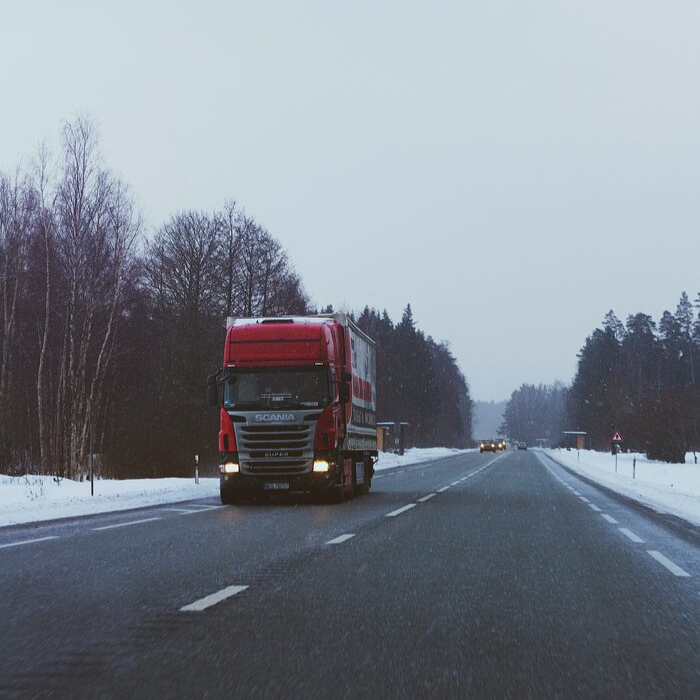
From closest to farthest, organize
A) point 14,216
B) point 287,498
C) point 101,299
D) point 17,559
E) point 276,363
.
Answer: point 17,559, point 276,363, point 287,498, point 101,299, point 14,216

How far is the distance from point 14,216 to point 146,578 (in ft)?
104

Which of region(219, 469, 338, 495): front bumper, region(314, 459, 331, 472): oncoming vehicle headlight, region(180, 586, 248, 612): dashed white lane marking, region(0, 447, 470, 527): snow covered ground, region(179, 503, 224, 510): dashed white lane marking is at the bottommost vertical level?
region(180, 586, 248, 612): dashed white lane marking

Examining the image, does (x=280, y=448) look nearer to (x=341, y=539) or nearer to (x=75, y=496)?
(x=75, y=496)

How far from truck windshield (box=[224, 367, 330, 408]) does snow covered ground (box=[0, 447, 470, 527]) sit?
312 centimetres

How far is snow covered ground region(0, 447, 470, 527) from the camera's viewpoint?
1586 centimetres

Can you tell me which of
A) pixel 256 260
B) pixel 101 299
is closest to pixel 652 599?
pixel 101 299

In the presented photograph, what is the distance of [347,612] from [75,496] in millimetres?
15068

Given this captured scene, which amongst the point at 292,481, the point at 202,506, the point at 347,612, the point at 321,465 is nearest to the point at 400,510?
the point at 321,465

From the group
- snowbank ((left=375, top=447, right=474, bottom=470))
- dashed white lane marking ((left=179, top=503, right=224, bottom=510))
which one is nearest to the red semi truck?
dashed white lane marking ((left=179, top=503, right=224, bottom=510))

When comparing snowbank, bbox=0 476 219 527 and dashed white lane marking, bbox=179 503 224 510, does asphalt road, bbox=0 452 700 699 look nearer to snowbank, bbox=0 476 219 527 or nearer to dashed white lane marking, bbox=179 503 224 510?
snowbank, bbox=0 476 219 527

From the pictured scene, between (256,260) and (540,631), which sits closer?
(540,631)

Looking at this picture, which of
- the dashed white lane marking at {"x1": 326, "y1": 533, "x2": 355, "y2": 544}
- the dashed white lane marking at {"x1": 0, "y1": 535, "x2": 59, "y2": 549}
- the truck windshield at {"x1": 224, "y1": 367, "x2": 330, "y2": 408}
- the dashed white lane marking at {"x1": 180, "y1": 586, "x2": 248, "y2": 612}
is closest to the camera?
the dashed white lane marking at {"x1": 180, "y1": 586, "x2": 248, "y2": 612}

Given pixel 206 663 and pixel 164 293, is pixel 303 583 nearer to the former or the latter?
pixel 206 663

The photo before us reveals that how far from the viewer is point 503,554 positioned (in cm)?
982
